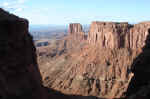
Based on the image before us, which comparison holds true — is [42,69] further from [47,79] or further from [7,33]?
[7,33]

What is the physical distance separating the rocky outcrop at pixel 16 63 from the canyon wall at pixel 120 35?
175 ft

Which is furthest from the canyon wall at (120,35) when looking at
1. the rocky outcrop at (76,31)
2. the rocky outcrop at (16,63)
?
the rocky outcrop at (76,31)

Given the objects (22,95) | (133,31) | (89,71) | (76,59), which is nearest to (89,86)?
(89,71)

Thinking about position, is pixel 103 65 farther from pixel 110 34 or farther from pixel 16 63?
pixel 16 63

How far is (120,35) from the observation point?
7962 cm

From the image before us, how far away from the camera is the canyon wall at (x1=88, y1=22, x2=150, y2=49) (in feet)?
246

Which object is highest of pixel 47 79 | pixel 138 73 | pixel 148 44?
pixel 148 44

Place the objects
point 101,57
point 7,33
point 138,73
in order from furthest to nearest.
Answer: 1. point 101,57
2. point 138,73
3. point 7,33

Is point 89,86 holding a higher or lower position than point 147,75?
lower

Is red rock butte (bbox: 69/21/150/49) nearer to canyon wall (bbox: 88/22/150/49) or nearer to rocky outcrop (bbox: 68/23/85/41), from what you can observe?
canyon wall (bbox: 88/22/150/49)

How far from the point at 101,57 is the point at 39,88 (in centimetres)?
5162

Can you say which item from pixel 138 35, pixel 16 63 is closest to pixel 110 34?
pixel 138 35

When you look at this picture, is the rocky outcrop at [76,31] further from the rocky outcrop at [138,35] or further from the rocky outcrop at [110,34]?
the rocky outcrop at [138,35]

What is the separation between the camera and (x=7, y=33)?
1067 inches
